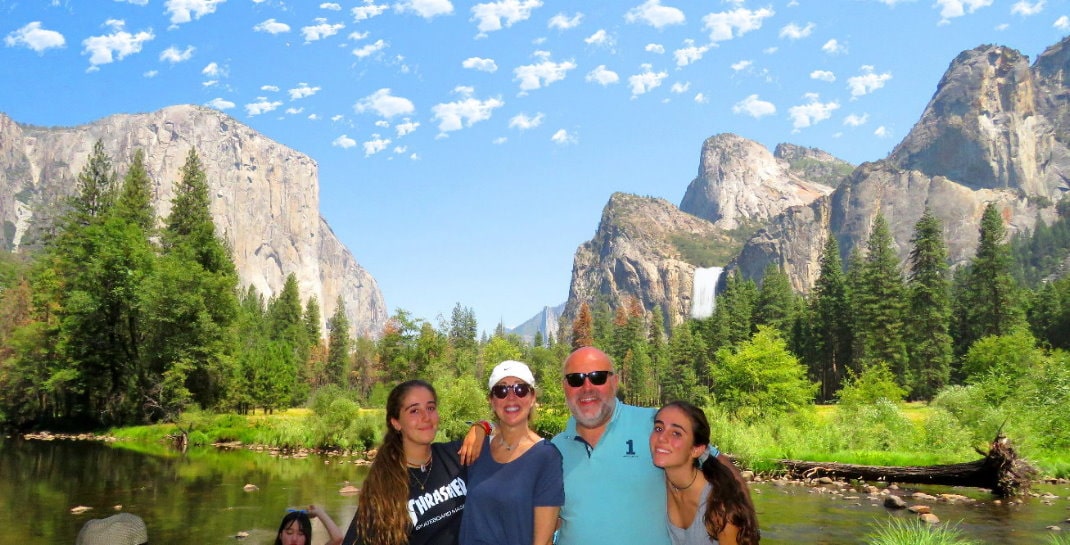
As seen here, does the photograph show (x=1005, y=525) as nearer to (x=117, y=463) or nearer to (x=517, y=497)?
(x=517, y=497)

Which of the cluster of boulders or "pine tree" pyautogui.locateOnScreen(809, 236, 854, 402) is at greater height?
"pine tree" pyautogui.locateOnScreen(809, 236, 854, 402)

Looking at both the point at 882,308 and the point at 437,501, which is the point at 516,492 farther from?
the point at 882,308

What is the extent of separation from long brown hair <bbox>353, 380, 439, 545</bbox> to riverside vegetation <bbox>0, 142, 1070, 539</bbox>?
24882 mm

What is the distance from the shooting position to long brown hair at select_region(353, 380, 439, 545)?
3834 millimetres

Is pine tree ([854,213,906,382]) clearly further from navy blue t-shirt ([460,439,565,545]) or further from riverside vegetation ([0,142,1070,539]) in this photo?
navy blue t-shirt ([460,439,565,545])

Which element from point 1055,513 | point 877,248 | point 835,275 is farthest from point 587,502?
point 835,275

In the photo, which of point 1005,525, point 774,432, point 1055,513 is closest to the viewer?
point 1005,525

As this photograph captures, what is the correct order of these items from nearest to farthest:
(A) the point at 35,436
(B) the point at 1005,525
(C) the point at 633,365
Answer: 1. (B) the point at 1005,525
2. (A) the point at 35,436
3. (C) the point at 633,365

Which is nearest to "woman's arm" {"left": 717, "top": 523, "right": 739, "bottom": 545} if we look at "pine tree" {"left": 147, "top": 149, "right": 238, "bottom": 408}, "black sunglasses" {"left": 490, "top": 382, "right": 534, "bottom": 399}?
"black sunglasses" {"left": 490, "top": 382, "right": 534, "bottom": 399}

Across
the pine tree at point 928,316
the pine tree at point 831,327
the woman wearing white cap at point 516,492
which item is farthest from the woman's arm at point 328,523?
the pine tree at point 831,327

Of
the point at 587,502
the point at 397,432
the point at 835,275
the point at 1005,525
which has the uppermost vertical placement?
the point at 835,275

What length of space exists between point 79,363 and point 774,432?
4142cm

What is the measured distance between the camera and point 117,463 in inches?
1072

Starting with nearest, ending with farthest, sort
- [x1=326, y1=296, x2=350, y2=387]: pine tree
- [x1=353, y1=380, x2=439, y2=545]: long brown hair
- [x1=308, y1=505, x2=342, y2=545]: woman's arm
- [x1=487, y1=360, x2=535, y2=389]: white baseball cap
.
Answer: [x1=353, y1=380, x2=439, y2=545]: long brown hair
[x1=487, y1=360, x2=535, y2=389]: white baseball cap
[x1=308, y1=505, x2=342, y2=545]: woman's arm
[x1=326, y1=296, x2=350, y2=387]: pine tree
